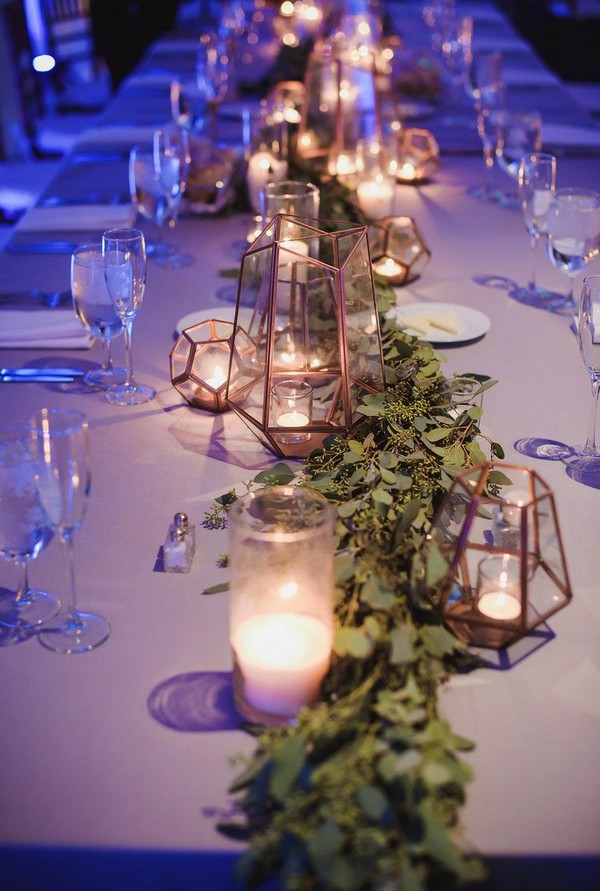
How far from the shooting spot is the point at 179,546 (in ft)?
3.65

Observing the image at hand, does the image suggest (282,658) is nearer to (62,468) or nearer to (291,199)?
(62,468)

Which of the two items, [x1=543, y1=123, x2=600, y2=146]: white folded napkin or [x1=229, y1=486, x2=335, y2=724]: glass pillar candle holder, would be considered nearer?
[x1=229, y1=486, x2=335, y2=724]: glass pillar candle holder

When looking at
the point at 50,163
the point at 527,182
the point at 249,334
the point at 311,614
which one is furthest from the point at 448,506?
the point at 50,163

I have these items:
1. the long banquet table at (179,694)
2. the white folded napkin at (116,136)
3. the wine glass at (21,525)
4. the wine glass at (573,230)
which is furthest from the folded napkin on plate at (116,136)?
the wine glass at (21,525)

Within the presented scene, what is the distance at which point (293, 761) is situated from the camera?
0.75 metres

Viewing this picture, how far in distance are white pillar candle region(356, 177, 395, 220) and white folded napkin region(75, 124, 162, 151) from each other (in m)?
1.04

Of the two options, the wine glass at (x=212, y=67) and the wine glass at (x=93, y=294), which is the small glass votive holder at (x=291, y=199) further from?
the wine glass at (x=212, y=67)

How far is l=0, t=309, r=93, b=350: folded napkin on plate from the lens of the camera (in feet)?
5.66

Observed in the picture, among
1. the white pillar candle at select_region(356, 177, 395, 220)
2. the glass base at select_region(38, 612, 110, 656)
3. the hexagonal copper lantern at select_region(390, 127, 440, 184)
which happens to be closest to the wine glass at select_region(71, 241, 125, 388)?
the glass base at select_region(38, 612, 110, 656)

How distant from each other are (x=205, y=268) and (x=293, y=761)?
4.95ft

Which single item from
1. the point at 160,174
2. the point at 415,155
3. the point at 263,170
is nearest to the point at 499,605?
the point at 160,174

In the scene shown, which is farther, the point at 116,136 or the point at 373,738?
the point at 116,136

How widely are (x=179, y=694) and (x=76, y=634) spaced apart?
14 cm

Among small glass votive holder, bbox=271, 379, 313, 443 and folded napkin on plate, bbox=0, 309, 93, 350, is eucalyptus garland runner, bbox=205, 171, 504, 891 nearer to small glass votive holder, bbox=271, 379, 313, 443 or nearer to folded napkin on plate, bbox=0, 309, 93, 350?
small glass votive holder, bbox=271, 379, 313, 443
